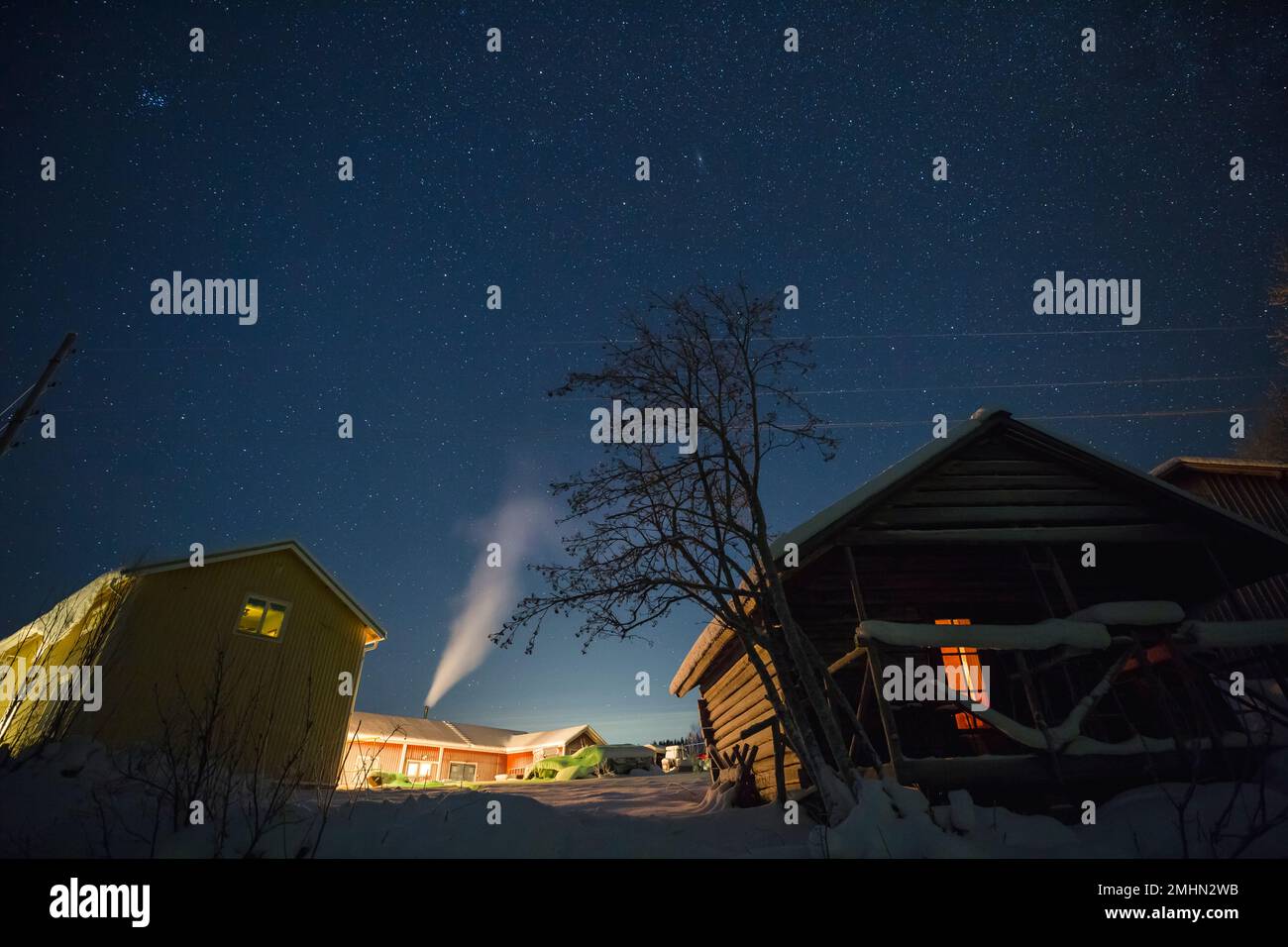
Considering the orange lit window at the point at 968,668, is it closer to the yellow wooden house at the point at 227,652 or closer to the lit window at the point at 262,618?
the yellow wooden house at the point at 227,652

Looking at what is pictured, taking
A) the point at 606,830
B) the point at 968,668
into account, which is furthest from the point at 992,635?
the point at 606,830

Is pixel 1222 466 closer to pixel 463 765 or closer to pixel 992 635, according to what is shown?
pixel 992 635

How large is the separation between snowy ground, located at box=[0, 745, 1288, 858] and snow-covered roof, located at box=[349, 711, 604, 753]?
3220cm

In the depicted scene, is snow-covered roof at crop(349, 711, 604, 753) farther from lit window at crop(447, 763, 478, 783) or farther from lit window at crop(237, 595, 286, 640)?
lit window at crop(237, 595, 286, 640)

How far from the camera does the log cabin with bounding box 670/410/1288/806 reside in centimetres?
782

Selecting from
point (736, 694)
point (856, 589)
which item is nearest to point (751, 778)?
point (736, 694)

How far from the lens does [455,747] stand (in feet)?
131

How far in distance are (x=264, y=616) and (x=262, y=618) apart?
68 mm

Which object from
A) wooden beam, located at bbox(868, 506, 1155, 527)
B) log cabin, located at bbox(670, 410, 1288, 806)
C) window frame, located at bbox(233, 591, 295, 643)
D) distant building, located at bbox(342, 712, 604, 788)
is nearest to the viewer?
log cabin, located at bbox(670, 410, 1288, 806)
